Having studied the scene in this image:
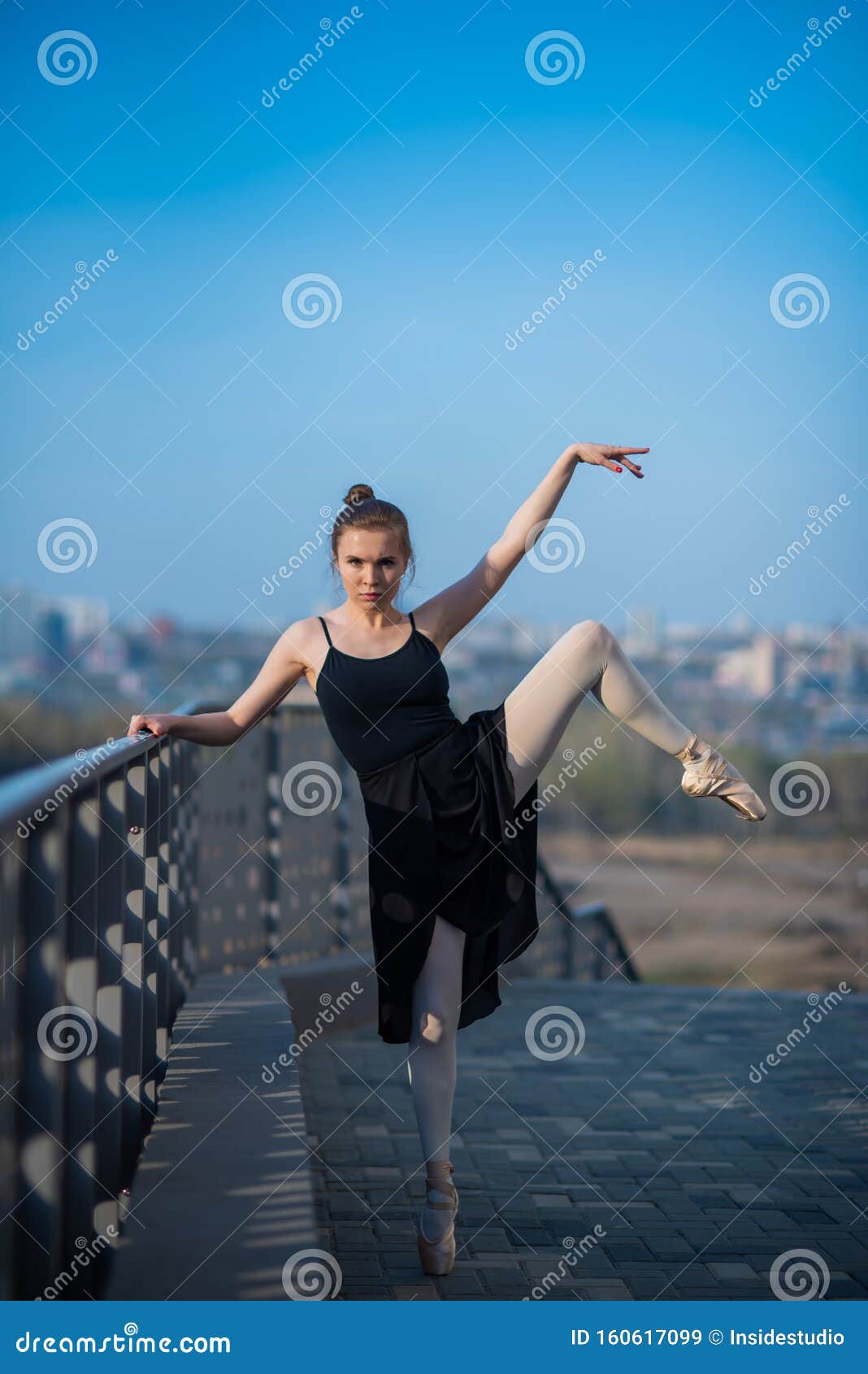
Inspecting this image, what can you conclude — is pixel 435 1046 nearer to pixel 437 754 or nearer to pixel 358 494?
pixel 437 754

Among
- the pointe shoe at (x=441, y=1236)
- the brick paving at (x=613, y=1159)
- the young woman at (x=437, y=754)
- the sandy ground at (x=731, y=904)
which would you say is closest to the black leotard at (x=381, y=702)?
the young woman at (x=437, y=754)

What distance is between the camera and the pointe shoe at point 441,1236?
2895mm

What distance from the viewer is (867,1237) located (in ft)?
10.8

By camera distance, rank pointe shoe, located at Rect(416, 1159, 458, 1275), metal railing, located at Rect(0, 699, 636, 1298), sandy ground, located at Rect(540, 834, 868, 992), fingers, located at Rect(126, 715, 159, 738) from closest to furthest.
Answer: metal railing, located at Rect(0, 699, 636, 1298) < pointe shoe, located at Rect(416, 1159, 458, 1275) < fingers, located at Rect(126, 715, 159, 738) < sandy ground, located at Rect(540, 834, 868, 992)

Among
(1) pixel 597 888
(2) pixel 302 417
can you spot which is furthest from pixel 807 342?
(2) pixel 302 417

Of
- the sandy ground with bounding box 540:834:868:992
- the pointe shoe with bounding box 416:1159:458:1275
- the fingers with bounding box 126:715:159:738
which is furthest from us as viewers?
the sandy ground with bounding box 540:834:868:992

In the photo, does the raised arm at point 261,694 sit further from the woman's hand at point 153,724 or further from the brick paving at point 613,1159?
the brick paving at point 613,1159

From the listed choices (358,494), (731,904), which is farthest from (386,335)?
(731,904)

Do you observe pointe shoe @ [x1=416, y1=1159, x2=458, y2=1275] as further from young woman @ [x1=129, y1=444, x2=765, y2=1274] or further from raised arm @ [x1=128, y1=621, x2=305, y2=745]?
raised arm @ [x1=128, y1=621, x2=305, y2=745]

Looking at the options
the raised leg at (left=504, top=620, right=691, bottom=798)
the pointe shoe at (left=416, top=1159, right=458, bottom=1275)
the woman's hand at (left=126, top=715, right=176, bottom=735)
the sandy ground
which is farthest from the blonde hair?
the sandy ground

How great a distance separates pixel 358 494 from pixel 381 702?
0.50 m

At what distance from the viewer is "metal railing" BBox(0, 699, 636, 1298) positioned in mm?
1823

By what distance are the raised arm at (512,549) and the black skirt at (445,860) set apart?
0.24 metres

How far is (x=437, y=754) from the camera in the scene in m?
2.99
